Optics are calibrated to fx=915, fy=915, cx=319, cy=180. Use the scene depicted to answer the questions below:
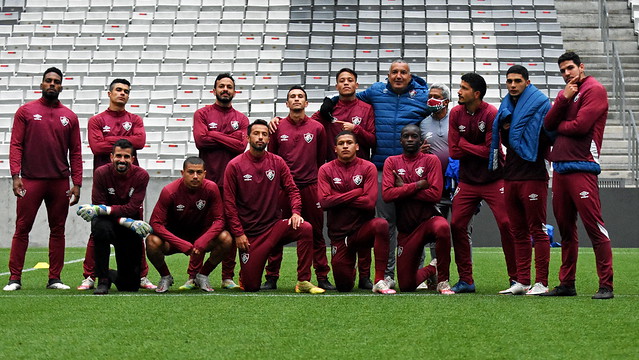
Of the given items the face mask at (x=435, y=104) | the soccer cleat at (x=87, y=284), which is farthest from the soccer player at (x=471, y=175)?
the soccer cleat at (x=87, y=284)

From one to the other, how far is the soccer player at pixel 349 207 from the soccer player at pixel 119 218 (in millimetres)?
1389

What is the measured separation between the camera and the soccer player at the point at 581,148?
5984 millimetres

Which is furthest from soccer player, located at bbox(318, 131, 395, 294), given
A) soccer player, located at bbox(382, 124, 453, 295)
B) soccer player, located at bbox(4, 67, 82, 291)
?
soccer player, located at bbox(4, 67, 82, 291)

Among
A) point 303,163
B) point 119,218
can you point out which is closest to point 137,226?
point 119,218

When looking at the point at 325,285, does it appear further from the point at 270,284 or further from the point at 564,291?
the point at 564,291

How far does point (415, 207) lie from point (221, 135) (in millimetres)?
1672

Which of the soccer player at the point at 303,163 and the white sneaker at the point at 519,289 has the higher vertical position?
the soccer player at the point at 303,163

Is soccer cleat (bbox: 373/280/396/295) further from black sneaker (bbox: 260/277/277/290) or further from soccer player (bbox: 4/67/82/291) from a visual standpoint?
soccer player (bbox: 4/67/82/291)

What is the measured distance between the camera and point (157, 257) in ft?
22.6

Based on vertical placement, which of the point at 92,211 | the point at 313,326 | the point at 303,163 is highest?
the point at 303,163

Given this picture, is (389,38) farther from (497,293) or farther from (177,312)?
(177,312)

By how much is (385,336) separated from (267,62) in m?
13.9

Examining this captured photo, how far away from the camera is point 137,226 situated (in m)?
6.66

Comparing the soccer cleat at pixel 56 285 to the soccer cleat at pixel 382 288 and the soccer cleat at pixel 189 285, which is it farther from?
the soccer cleat at pixel 382 288
